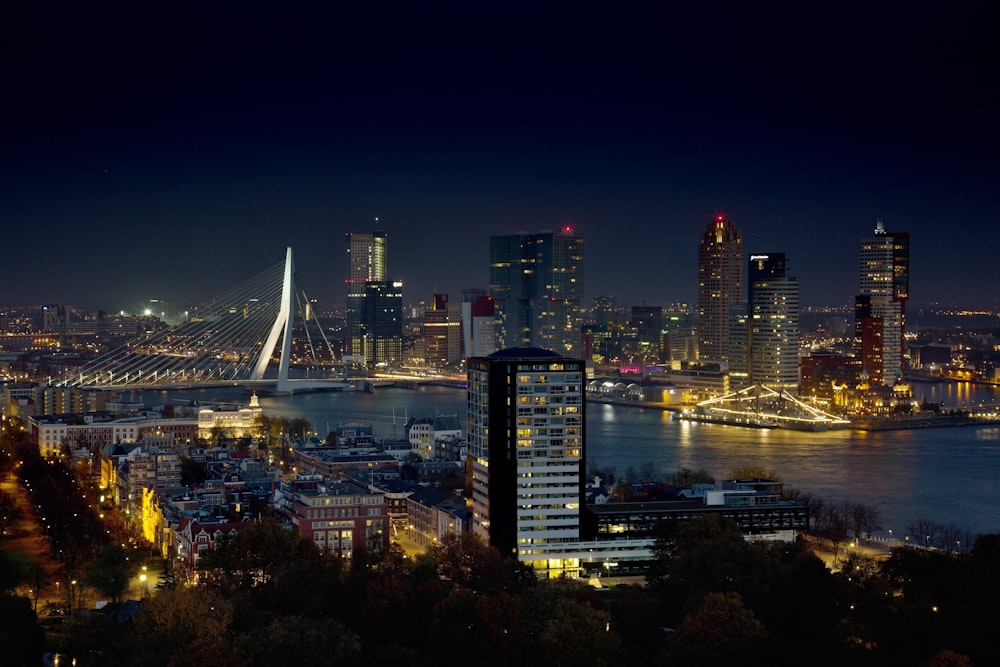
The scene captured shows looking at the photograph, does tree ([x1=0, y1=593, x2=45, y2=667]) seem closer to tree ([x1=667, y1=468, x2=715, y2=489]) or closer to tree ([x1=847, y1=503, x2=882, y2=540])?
tree ([x1=847, y1=503, x2=882, y2=540])

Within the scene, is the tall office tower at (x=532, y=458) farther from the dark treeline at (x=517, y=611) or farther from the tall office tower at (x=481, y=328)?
the tall office tower at (x=481, y=328)

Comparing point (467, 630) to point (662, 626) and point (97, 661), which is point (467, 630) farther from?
point (97, 661)

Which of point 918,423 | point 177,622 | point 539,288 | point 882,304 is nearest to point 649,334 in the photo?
point 539,288

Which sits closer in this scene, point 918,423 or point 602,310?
point 918,423

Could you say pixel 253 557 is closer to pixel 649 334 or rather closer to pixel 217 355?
pixel 217 355

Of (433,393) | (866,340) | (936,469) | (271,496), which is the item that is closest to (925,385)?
(866,340)

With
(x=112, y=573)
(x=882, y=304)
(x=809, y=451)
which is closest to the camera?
(x=112, y=573)
